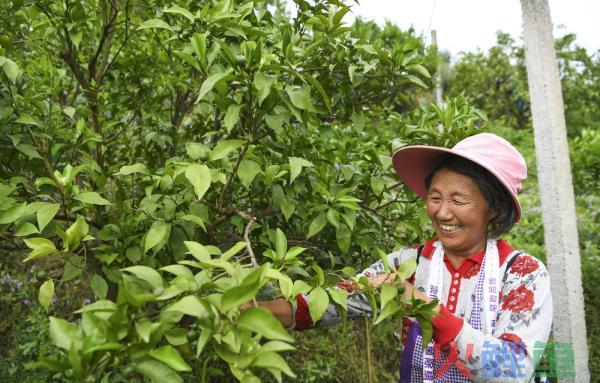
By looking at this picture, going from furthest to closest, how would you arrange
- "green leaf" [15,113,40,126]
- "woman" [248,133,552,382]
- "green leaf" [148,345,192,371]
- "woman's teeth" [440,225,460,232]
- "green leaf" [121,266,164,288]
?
"woman's teeth" [440,225,460,232]
"green leaf" [15,113,40,126]
"woman" [248,133,552,382]
"green leaf" [121,266,164,288]
"green leaf" [148,345,192,371]

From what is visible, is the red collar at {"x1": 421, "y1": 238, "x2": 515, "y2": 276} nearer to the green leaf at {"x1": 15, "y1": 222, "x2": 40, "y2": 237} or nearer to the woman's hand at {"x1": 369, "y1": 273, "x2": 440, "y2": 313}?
the woman's hand at {"x1": 369, "y1": 273, "x2": 440, "y2": 313}

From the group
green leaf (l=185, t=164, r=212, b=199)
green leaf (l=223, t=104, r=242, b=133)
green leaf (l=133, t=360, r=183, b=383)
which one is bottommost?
green leaf (l=133, t=360, r=183, b=383)

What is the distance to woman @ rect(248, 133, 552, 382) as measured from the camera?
146 centimetres

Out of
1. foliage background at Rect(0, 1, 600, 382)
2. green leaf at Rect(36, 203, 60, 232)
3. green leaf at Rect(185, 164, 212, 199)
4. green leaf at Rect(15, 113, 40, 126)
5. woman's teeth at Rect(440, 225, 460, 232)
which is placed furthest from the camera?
woman's teeth at Rect(440, 225, 460, 232)

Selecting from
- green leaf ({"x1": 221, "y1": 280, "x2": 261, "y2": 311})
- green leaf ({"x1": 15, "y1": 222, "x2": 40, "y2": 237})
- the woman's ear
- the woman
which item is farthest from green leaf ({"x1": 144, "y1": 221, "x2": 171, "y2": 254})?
the woman's ear

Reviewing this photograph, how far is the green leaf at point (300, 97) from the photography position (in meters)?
1.38

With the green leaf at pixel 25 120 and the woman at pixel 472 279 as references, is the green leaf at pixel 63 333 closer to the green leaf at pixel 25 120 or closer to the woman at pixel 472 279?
the woman at pixel 472 279

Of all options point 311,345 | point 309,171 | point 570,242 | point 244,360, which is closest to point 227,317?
point 244,360

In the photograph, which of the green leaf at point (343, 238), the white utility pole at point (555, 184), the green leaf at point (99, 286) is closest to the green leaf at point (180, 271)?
the green leaf at point (99, 286)

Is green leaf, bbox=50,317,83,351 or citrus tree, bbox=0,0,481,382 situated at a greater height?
citrus tree, bbox=0,0,481,382

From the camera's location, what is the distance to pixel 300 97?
141 cm

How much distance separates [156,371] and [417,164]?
3.92 feet

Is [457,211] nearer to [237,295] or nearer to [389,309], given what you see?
[389,309]

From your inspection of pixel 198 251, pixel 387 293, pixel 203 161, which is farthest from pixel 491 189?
pixel 198 251
